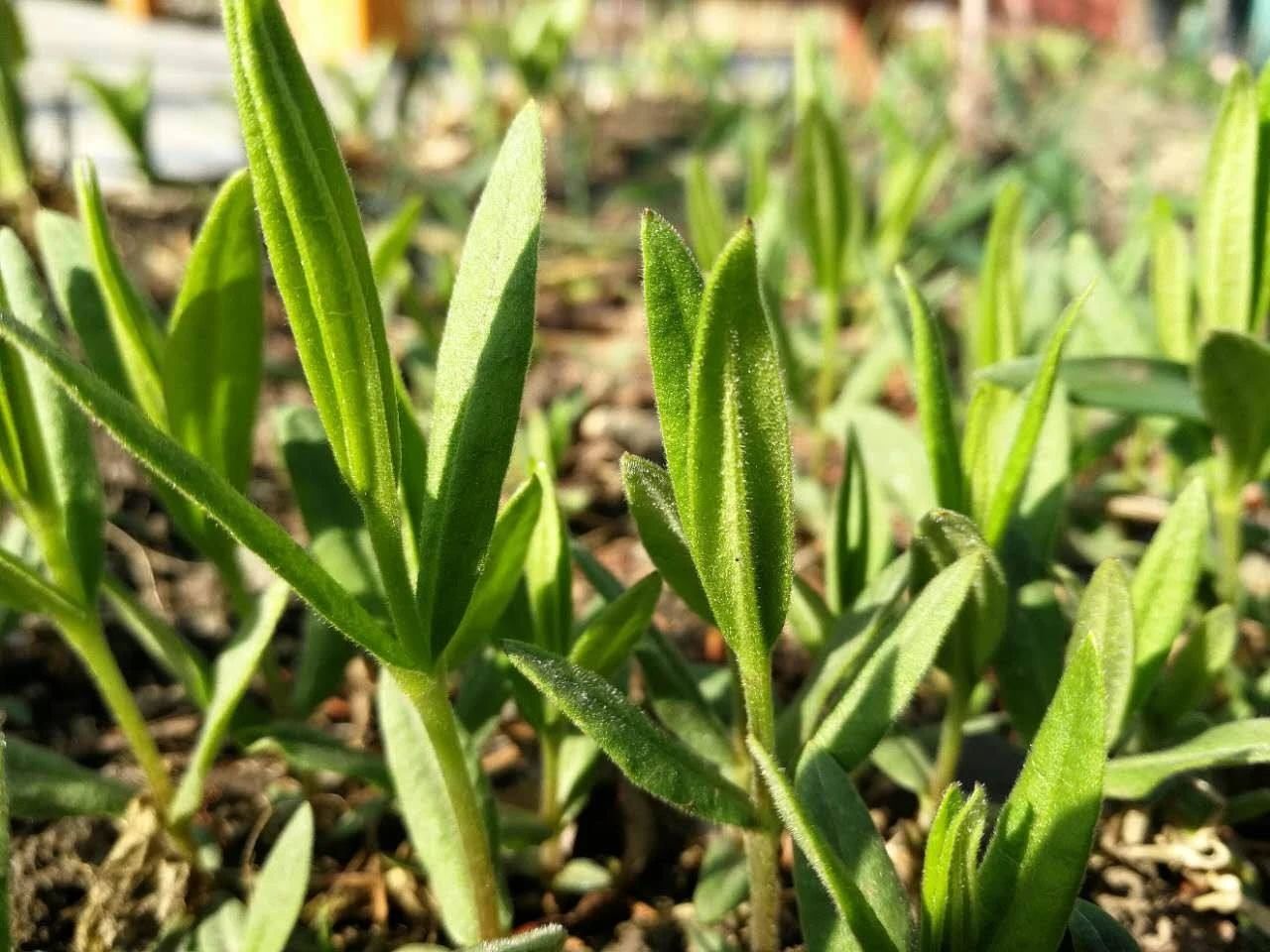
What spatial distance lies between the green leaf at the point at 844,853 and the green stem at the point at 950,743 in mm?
192

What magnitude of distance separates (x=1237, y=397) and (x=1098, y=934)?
0.41 metres

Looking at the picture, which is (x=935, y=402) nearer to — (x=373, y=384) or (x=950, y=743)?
(x=950, y=743)

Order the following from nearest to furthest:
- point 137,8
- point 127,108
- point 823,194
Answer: point 823,194 → point 127,108 → point 137,8

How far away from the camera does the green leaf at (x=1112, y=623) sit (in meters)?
0.73

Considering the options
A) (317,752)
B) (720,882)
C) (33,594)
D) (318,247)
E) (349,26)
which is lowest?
(720,882)

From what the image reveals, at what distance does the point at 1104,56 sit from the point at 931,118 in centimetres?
239

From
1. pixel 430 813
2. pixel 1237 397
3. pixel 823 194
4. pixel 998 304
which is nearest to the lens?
pixel 430 813

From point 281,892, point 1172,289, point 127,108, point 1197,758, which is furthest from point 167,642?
point 127,108

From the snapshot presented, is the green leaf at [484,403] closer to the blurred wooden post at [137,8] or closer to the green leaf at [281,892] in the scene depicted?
the green leaf at [281,892]

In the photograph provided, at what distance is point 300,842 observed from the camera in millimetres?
780

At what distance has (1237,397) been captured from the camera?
884 millimetres

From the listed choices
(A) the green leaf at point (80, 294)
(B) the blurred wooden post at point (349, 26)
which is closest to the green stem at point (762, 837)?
(A) the green leaf at point (80, 294)

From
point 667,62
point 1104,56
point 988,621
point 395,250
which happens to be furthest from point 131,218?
point 1104,56

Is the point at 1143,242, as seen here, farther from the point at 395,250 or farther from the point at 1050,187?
the point at 395,250
